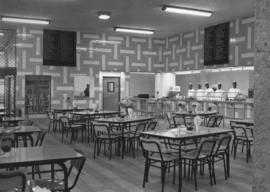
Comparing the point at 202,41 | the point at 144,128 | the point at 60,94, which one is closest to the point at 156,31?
the point at 202,41

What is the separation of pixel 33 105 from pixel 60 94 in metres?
1.20

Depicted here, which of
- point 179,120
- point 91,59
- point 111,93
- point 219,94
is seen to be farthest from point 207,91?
point 91,59

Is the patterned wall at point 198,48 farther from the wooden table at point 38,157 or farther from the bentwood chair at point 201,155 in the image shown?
the wooden table at point 38,157

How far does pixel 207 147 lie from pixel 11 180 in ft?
9.31

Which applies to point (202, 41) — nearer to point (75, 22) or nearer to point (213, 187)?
point (75, 22)

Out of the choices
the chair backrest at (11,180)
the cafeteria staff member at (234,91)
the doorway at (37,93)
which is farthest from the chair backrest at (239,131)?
the doorway at (37,93)

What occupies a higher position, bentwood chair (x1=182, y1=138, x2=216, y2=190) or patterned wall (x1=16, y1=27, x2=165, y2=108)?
patterned wall (x1=16, y1=27, x2=165, y2=108)

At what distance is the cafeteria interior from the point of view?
455 cm

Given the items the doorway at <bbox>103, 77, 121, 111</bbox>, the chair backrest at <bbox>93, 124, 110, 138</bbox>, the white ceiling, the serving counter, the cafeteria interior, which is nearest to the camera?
the cafeteria interior

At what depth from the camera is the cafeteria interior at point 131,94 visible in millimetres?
4547

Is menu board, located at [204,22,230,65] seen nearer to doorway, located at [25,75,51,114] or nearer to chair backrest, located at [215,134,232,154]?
doorway, located at [25,75,51,114]

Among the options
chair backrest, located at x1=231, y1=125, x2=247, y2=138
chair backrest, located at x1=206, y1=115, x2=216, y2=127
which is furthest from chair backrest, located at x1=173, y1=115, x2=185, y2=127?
chair backrest, located at x1=231, y1=125, x2=247, y2=138

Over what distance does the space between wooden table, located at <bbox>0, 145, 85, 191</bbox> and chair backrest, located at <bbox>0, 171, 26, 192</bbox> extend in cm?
36

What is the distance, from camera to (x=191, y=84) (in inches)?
533
